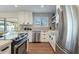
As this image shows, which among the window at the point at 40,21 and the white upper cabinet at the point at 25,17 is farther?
the window at the point at 40,21

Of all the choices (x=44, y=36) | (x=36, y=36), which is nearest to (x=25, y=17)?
(x=36, y=36)

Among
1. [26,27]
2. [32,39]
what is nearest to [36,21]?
[26,27]

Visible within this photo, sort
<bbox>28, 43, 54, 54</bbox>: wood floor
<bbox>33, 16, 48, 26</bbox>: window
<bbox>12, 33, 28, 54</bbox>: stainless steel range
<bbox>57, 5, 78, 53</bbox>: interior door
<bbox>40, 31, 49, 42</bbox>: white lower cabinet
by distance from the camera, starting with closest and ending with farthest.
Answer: <bbox>57, 5, 78, 53</bbox>: interior door → <bbox>12, 33, 28, 54</bbox>: stainless steel range → <bbox>28, 43, 54, 54</bbox>: wood floor → <bbox>40, 31, 49, 42</bbox>: white lower cabinet → <bbox>33, 16, 48, 26</bbox>: window

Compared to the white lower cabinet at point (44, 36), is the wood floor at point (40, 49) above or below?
below

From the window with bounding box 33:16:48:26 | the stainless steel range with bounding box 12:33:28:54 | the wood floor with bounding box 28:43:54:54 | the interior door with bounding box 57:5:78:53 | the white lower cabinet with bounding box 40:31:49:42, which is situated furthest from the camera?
the window with bounding box 33:16:48:26

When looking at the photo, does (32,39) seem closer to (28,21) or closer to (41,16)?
(28,21)

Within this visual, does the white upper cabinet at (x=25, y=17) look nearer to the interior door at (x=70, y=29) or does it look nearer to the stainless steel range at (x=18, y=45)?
the stainless steel range at (x=18, y=45)

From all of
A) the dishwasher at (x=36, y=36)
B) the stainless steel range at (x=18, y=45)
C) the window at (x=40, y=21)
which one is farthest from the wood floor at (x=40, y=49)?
the window at (x=40, y=21)

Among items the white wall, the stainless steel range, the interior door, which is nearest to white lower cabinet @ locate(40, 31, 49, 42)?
the white wall

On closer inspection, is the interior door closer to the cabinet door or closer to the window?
the cabinet door

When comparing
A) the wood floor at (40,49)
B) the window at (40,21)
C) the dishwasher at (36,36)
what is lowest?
the wood floor at (40,49)

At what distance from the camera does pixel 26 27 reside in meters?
6.79

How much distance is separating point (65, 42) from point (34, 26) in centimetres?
615

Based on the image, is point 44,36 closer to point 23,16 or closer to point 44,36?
point 44,36
